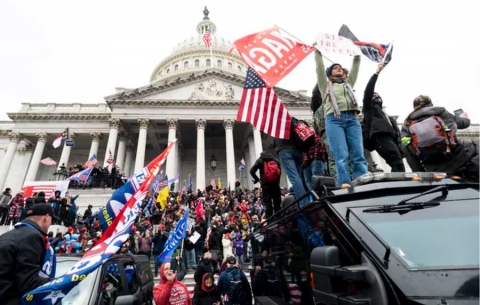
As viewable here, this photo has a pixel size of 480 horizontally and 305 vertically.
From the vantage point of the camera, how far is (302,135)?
5.14 metres

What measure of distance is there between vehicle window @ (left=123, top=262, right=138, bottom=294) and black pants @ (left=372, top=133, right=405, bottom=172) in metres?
4.57

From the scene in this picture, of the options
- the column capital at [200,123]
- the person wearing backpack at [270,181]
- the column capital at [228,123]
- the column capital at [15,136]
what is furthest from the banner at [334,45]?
the column capital at [15,136]

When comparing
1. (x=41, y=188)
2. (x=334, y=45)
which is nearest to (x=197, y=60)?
(x=41, y=188)

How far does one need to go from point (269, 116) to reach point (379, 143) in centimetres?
203

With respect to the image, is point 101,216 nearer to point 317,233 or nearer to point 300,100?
point 317,233

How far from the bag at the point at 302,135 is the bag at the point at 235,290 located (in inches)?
115

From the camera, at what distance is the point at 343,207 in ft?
7.31

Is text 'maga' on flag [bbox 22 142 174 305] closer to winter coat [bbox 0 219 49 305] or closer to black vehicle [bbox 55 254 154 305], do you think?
winter coat [bbox 0 219 49 305]

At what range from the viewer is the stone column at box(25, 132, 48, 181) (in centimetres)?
2964

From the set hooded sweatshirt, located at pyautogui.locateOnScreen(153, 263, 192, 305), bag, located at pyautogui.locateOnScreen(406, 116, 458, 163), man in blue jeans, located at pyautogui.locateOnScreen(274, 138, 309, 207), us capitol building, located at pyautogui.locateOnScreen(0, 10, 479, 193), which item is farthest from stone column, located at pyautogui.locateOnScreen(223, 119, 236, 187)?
bag, located at pyautogui.locateOnScreen(406, 116, 458, 163)

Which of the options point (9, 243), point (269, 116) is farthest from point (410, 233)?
point (269, 116)

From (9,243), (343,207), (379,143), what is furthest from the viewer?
(379,143)

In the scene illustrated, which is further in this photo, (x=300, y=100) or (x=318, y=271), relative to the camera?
(x=300, y=100)

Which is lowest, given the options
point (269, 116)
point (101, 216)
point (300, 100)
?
point (101, 216)
